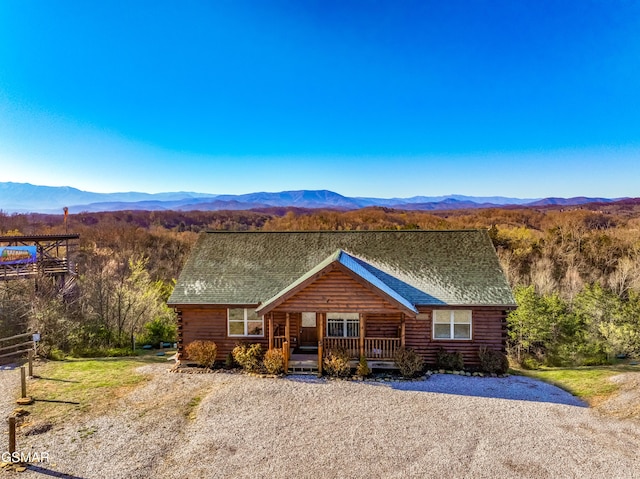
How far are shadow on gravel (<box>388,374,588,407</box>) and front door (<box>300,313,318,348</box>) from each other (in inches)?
176

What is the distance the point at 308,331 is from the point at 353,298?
3.95 m

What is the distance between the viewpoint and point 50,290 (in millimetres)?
22172

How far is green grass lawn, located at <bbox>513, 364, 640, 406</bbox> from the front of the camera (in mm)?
14398

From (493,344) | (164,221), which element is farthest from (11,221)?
(493,344)

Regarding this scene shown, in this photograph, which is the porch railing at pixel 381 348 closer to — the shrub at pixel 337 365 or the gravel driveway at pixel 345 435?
the shrub at pixel 337 365

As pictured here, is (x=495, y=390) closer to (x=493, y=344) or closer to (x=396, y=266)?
(x=493, y=344)

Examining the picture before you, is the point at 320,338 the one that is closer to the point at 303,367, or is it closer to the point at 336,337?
the point at 336,337

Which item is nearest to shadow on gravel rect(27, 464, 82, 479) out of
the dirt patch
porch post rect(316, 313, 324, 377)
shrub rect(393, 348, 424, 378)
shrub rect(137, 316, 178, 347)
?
porch post rect(316, 313, 324, 377)

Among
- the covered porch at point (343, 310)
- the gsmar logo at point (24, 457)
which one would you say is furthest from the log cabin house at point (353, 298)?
the gsmar logo at point (24, 457)

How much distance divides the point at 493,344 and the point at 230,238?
13.5 m

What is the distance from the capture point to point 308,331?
18.9 m

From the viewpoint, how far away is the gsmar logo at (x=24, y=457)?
33.1ft

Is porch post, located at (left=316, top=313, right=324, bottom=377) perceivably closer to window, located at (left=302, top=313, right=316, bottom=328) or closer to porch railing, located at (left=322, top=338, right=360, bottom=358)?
porch railing, located at (left=322, top=338, right=360, bottom=358)

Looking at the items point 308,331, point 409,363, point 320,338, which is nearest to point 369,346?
point 409,363
